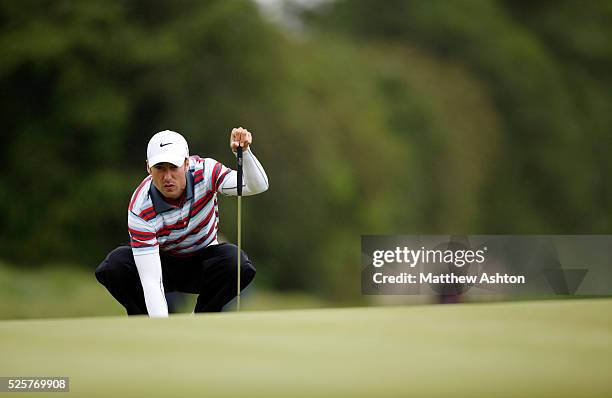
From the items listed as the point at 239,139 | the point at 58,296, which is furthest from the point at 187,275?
the point at 58,296

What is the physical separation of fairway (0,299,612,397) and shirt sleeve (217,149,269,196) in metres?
1.45

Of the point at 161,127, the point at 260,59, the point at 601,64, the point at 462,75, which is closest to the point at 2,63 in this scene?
the point at 161,127

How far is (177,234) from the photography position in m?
4.32

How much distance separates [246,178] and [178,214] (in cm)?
31

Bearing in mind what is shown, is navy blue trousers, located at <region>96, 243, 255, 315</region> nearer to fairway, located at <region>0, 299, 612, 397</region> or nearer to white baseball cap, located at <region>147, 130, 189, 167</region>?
white baseball cap, located at <region>147, 130, 189, 167</region>

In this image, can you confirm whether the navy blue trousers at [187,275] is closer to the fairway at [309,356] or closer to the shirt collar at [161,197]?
the shirt collar at [161,197]

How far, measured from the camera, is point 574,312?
2.99 metres

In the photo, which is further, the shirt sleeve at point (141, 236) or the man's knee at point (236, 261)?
the man's knee at point (236, 261)

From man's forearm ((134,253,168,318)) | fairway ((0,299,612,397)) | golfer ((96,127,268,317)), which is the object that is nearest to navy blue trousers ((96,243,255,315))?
golfer ((96,127,268,317))

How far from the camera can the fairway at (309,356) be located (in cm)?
253

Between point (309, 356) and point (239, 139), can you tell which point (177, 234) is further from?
point (309, 356)

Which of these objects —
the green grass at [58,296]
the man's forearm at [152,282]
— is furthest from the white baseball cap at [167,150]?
the green grass at [58,296]

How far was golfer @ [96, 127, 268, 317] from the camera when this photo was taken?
411 centimetres

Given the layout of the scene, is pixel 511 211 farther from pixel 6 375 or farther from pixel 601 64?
pixel 6 375
